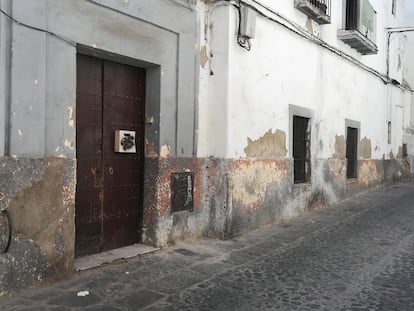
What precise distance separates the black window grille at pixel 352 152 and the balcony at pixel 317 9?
333 cm

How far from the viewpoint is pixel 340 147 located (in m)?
11.1

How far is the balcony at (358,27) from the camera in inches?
425

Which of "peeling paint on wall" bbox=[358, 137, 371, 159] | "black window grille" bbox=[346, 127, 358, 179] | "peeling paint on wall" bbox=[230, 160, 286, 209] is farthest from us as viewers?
"peeling paint on wall" bbox=[358, 137, 371, 159]

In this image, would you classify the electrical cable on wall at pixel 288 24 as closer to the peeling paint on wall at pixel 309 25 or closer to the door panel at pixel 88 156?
the peeling paint on wall at pixel 309 25

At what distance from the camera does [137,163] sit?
5934 millimetres

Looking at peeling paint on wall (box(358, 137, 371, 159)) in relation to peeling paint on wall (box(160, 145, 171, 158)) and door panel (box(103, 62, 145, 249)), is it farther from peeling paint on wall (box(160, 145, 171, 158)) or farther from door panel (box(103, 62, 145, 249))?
door panel (box(103, 62, 145, 249))

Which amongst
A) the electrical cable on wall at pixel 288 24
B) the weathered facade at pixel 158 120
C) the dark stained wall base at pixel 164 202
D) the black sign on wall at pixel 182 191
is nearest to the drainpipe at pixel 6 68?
the weathered facade at pixel 158 120

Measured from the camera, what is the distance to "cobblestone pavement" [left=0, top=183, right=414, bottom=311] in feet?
13.6

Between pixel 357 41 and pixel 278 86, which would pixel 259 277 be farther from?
pixel 357 41

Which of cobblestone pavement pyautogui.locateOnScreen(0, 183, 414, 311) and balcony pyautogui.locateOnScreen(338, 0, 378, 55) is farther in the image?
balcony pyautogui.locateOnScreen(338, 0, 378, 55)

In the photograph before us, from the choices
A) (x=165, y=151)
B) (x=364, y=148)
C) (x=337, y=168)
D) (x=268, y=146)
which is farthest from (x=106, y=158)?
(x=364, y=148)

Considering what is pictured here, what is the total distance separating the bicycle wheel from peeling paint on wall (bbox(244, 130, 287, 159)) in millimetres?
3934

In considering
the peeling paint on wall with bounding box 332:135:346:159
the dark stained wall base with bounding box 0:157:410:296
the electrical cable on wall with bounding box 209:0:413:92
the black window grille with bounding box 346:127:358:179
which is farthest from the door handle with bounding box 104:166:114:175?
the black window grille with bounding box 346:127:358:179

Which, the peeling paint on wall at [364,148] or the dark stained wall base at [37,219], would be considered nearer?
the dark stained wall base at [37,219]
